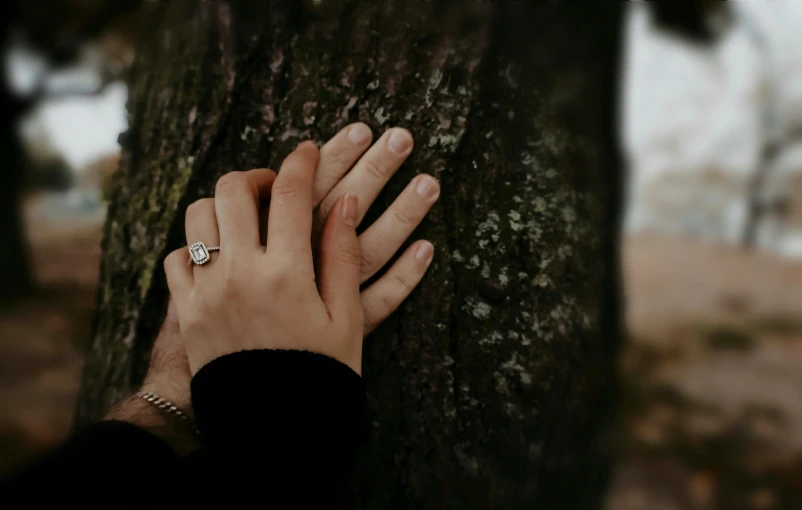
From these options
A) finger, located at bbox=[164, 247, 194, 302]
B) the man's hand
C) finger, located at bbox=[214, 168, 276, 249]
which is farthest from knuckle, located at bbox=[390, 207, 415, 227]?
the man's hand

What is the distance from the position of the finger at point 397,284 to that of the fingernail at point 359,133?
240mm

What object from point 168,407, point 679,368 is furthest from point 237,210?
point 679,368

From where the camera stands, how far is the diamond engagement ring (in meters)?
0.96

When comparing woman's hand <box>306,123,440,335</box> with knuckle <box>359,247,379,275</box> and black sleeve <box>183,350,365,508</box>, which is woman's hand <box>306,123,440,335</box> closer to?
knuckle <box>359,247,379,275</box>

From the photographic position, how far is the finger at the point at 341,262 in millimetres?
925

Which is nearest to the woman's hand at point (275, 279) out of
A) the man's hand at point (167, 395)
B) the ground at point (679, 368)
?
the man's hand at point (167, 395)

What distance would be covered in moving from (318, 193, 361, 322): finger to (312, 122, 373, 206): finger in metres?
0.07

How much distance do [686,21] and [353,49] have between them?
87.2 inches

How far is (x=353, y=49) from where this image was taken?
3.29 feet

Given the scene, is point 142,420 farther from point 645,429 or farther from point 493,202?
point 645,429

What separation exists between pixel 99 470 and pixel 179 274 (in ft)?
1.23

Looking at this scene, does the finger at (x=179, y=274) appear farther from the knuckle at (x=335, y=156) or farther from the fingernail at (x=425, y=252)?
the fingernail at (x=425, y=252)

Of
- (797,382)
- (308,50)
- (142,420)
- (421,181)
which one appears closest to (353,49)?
(308,50)

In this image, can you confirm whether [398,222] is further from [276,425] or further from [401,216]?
[276,425]
